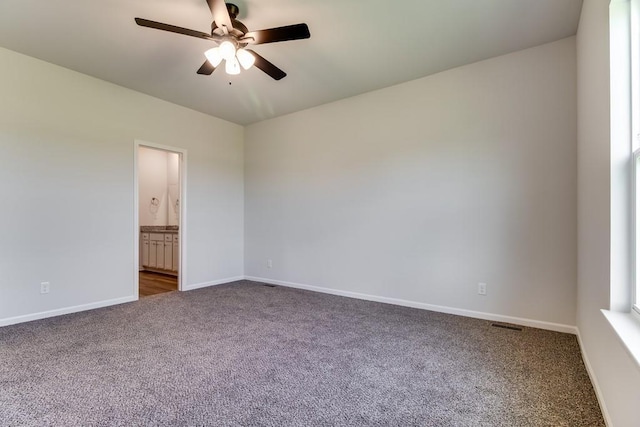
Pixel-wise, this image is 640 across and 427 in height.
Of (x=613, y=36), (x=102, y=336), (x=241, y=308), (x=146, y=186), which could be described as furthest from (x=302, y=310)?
(x=146, y=186)

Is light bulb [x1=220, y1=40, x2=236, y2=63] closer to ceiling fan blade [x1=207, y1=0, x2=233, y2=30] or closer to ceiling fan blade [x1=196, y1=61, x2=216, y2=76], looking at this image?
ceiling fan blade [x1=207, y1=0, x2=233, y2=30]

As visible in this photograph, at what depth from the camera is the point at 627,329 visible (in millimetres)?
1312

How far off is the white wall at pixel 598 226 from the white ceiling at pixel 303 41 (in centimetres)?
59

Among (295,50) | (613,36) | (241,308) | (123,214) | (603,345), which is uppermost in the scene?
(295,50)

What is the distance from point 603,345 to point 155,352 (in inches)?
115

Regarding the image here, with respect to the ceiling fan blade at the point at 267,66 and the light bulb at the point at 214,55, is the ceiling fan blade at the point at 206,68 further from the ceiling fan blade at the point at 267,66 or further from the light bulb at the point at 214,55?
the ceiling fan blade at the point at 267,66

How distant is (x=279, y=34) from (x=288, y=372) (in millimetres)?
2388

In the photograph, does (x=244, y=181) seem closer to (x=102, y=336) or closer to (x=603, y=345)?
(x=102, y=336)

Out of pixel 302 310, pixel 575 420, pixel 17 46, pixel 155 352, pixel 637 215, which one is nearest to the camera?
pixel 637 215

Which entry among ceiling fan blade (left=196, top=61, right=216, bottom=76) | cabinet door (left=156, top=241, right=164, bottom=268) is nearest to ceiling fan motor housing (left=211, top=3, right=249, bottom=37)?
ceiling fan blade (left=196, top=61, right=216, bottom=76)

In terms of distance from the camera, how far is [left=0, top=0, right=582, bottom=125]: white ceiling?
2.39 m

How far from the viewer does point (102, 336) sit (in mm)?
2717

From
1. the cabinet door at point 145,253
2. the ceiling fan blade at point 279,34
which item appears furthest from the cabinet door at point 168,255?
the ceiling fan blade at point 279,34

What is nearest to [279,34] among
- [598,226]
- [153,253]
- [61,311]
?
[598,226]
